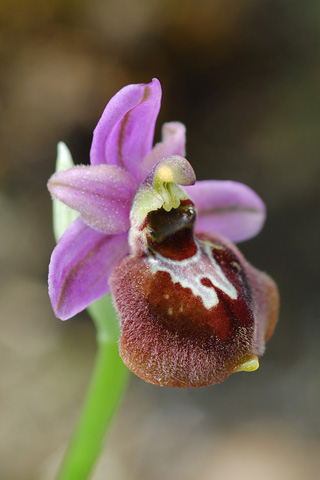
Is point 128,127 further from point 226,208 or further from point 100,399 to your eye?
point 100,399

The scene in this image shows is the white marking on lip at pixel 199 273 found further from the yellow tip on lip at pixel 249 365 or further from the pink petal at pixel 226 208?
the pink petal at pixel 226 208

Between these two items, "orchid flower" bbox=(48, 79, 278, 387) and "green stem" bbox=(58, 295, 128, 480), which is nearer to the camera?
"orchid flower" bbox=(48, 79, 278, 387)

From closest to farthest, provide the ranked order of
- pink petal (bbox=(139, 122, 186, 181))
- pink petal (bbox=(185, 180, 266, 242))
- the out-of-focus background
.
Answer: pink petal (bbox=(139, 122, 186, 181))
pink petal (bbox=(185, 180, 266, 242))
the out-of-focus background

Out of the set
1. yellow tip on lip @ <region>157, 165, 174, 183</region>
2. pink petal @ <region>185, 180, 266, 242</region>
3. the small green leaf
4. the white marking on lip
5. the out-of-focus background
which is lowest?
the out-of-focus background

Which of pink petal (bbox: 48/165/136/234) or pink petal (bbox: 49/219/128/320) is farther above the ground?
pink petal (bbox: 48/165/136/234)

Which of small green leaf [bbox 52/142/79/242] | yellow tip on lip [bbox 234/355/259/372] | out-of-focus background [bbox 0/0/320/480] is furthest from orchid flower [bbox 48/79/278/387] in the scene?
out-of-focus background [bbox 0/0/320/480]

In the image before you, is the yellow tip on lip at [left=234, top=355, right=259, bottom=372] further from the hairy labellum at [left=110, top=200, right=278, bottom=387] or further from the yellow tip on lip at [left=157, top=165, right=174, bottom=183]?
the yellow tip on lip at [left=157, top=165, right=174, bottom=183]

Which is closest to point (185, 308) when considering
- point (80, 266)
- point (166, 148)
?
point (80, 266)
